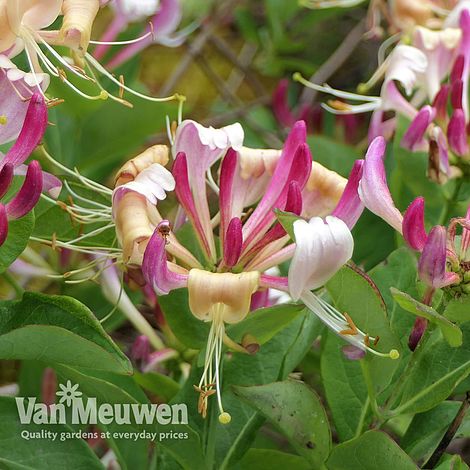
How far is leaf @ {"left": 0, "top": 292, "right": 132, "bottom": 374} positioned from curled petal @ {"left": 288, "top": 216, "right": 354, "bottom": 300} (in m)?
0.16

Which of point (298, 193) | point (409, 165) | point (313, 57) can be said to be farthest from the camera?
point (313, 57)

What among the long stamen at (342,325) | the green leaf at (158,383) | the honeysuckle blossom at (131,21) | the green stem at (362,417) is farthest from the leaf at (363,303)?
the honeysuckle blossom at (131,21)

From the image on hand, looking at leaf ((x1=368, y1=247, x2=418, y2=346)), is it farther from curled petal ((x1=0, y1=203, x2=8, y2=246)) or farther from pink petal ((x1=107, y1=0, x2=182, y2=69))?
pink petal ((x1=107, y1=0, x2=182, y2=69))

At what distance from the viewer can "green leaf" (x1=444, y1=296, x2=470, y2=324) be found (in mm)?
773

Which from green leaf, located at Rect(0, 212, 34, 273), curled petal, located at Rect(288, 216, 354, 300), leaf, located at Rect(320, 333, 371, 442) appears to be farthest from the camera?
leaf, located at Rect(320, 333, 371, 442)

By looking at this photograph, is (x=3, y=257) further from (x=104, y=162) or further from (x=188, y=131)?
(x=104, y=162)

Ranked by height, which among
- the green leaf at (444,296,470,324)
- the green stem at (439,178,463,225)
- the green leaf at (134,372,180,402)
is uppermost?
the green leaf at (444,296,470,324)

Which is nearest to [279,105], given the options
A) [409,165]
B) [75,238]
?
[409,165]

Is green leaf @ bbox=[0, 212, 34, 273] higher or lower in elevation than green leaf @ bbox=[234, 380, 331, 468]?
higher

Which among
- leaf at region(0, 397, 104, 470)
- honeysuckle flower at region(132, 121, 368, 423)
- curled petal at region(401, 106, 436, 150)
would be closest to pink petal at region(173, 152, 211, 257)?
honeysuckle flower at region(132, 121, 368, 423)

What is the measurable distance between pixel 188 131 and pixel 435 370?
12.4 inches

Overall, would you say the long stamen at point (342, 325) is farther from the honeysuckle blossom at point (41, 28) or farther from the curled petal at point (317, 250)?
the honeysuckle blossom at point (41, 28)

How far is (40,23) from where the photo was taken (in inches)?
32.9

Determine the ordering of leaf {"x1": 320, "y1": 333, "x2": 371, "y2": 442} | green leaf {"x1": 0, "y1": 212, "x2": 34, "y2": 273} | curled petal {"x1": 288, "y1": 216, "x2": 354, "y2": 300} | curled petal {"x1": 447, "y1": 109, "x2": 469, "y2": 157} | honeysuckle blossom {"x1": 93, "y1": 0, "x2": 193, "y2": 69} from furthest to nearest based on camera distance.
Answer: honeysuckle blossom {"x1": 93, "y1": 0, "x2": 193, "y2": 69} < curled petal {"x1": 447, "y1": 109, "x2": 469, "y2": 157} < leaf {"x1": 320, "y1": 333, "x2": 371, "y2": 442} < green leaf {"x1": 0, "y1": 212, "x2": 34, "y2": 273} < curled petal {"x1": 288, "y1": 216, "x2": 354, "y2": 300}
